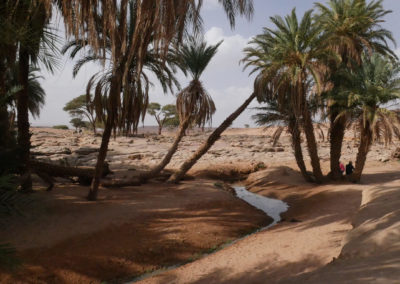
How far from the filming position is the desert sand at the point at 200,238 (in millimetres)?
4797

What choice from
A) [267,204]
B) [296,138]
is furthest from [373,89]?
[267,204]

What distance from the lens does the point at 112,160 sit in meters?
23.9

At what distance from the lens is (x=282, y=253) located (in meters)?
6.76

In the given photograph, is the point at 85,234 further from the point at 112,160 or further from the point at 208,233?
the point at 112,160

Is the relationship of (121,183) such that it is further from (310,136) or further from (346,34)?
(346,34)

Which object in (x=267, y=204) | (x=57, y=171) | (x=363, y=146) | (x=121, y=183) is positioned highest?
(x=363, y=146)

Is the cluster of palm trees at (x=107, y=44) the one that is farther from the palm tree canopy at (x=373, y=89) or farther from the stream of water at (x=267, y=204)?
the palm tree canopy at (x=373, y=89)

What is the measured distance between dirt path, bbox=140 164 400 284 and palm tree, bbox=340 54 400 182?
14.7ft

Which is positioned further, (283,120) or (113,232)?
(283,120)

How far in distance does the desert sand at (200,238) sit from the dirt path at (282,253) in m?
0.02

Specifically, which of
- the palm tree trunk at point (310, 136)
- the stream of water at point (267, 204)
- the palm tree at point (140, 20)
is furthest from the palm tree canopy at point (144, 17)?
the palm tree trunk at point (310, 136)

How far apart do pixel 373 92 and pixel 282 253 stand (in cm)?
1068

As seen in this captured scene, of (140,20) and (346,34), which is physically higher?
(346,34)

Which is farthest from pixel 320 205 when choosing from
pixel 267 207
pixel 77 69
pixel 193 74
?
pixel 77 69
